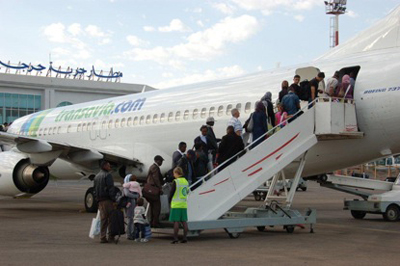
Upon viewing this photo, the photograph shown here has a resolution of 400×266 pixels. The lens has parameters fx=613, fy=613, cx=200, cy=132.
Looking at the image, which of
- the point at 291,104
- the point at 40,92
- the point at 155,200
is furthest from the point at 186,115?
the point at 40,92

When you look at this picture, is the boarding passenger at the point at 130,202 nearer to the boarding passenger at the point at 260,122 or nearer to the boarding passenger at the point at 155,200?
the boarding passenger at the point at 155,200

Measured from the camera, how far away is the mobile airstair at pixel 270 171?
13109 mm

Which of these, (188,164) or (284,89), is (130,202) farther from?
(284,89)

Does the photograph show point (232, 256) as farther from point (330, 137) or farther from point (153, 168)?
point (330, 137)

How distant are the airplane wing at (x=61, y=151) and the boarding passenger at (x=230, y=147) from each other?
247 inches

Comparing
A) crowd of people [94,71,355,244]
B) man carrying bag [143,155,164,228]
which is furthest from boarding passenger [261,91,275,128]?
man carrying bag [143,155,164,228]

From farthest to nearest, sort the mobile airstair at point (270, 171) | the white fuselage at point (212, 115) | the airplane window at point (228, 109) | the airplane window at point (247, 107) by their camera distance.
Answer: the airplane window at point (228, 109) → the airplane window at point (247, 107) → the white fuselage at point (212, 115) → the mobile airstair at point (270, 171)

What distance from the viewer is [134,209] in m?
12.8

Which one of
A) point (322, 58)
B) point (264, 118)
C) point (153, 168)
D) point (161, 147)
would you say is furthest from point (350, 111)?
point (161, 147)

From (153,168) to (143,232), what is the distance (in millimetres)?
1466

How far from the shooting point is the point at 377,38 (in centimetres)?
1578

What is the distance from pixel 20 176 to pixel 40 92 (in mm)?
46609

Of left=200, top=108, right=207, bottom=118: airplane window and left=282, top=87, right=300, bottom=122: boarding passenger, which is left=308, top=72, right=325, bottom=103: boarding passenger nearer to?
left=282, top=87, right=300, bottom=122: boarding passenger

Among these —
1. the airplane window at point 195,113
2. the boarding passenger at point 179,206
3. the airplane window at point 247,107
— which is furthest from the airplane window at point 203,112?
the boarding passenger at point 179,206
